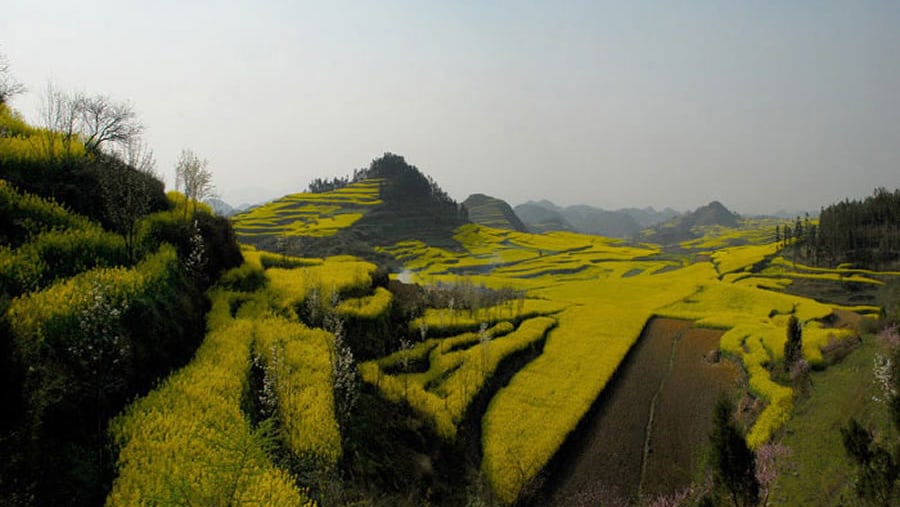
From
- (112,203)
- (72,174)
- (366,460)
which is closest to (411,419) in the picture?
(366,460)

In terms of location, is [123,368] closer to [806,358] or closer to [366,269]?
[366,269]

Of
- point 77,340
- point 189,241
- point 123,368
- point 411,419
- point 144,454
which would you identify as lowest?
point 411,419

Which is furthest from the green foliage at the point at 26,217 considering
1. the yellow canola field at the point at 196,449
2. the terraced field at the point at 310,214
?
the terraced field at the point at 310,214

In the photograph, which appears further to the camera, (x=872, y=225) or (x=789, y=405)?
(x=872, y=225)

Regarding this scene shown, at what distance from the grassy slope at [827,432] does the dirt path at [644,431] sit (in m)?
4.32

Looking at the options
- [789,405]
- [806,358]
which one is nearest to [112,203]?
[789,405]

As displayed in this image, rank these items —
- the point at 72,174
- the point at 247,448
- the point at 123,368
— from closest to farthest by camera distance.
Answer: the point at 247,448, the point at 123,368, the point at 72,174

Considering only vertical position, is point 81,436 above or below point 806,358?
above

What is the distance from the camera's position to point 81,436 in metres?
9.70

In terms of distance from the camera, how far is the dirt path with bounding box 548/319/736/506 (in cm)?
2192

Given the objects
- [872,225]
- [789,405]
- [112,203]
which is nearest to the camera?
[112,203]

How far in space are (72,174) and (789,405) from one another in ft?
133

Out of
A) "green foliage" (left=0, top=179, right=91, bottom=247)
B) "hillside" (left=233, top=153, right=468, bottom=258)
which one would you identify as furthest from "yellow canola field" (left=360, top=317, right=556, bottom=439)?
"hillside" (left=233, top=153, right=468, bottom=258)

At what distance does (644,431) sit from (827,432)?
9.40 meters
